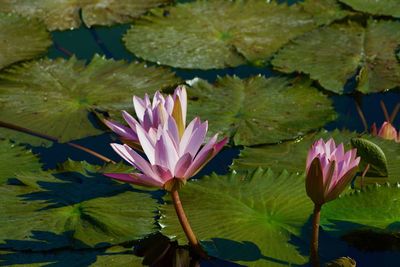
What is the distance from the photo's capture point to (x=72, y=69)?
105 inches

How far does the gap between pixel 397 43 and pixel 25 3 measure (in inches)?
62.4

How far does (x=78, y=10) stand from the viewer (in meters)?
3.08

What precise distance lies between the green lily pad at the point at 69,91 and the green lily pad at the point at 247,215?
0.56 metres

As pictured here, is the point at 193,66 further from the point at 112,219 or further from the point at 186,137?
the point at 186,137

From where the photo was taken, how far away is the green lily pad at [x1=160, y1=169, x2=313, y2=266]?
172 cm

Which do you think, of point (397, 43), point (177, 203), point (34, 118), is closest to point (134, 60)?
point (34, 118)

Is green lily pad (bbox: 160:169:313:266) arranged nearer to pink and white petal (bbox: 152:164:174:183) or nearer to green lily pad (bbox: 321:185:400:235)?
green lily pad (bbox: 321:185:400:235)

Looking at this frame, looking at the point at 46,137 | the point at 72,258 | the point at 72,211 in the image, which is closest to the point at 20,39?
the point at 46,137

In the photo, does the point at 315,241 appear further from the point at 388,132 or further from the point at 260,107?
the point at 260,107

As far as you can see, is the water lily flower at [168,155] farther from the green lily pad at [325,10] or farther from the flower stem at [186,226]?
the green lily pad at [325,10]

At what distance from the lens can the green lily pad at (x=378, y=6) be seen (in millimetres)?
3008

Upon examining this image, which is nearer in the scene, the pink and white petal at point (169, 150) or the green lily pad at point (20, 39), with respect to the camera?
the pink and white petal at point (169, 150)

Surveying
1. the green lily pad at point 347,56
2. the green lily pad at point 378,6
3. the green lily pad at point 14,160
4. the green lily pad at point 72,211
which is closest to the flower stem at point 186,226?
the green lily pad at point 72,211

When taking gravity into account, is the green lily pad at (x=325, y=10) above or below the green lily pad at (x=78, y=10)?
below
